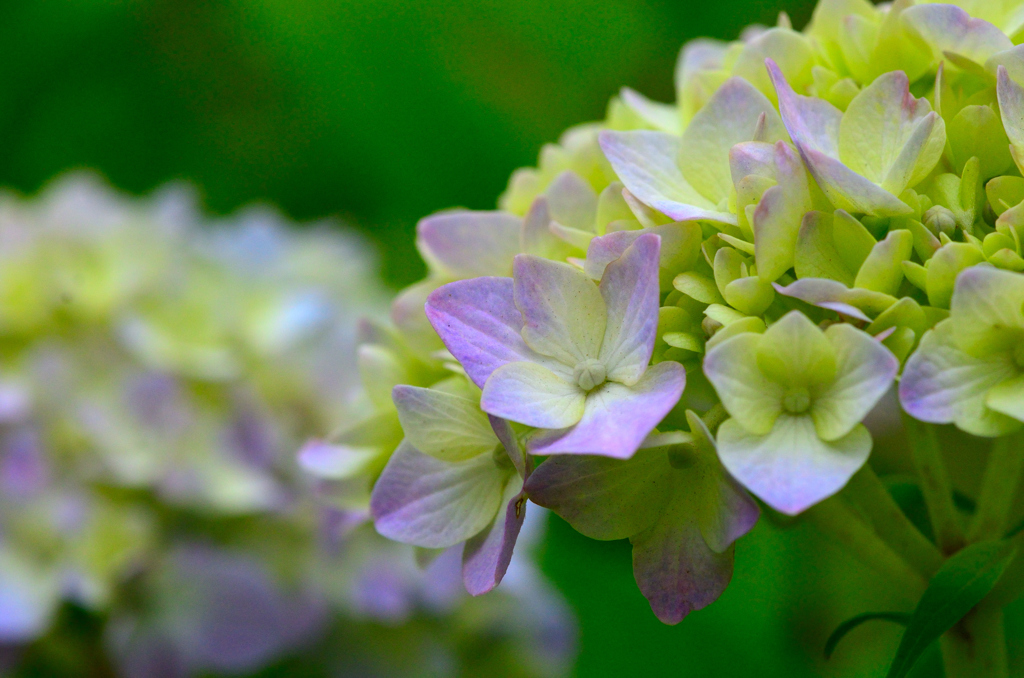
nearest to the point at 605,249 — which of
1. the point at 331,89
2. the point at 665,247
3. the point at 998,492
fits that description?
the point at 665,247

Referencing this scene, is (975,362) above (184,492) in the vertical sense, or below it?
above

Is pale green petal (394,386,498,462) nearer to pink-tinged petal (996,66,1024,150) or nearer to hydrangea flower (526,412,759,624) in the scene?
hydrangea flower (526,412,759,624)

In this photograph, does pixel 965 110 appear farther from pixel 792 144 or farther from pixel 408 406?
pixel 408 406

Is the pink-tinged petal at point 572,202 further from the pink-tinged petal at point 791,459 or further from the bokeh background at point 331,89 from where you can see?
the bokeh background at point 331,89

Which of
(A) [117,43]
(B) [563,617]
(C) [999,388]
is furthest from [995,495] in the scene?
(A) [117,43]

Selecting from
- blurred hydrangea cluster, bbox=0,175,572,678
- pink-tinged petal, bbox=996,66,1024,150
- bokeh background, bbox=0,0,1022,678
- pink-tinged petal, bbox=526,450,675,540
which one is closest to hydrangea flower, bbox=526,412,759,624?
pink-tinged petal, bbox=526,450,675,540

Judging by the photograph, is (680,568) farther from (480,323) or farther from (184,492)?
(184,492)
